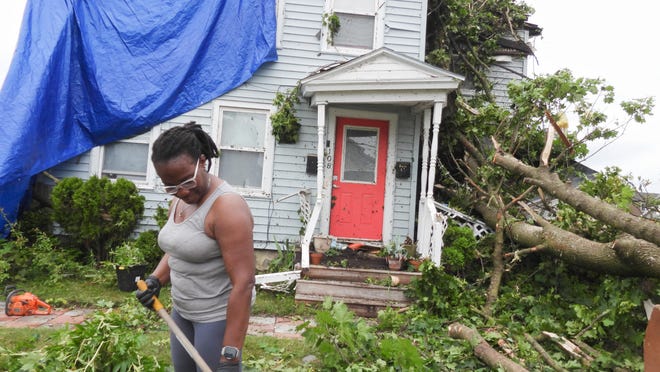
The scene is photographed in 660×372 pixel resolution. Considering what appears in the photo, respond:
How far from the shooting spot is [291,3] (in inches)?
322

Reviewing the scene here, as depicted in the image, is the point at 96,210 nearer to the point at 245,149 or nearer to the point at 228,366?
the point at 245,149

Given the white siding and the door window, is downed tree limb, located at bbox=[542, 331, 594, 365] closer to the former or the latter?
the white siding

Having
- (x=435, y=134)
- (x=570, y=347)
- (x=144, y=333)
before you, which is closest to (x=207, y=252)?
(x=144, y=333)

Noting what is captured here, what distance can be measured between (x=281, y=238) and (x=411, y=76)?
11.6 ft

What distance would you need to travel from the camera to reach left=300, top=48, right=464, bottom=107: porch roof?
284 inches

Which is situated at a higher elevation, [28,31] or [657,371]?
[28,31]

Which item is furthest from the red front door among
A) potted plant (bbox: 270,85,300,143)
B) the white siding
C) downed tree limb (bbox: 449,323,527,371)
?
downed tree limb (bbox: 449,323,527,371)

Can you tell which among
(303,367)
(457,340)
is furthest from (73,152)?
(457,340)

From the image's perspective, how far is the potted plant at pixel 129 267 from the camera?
6270 mm

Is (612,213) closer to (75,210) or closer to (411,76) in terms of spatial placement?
(411,76)

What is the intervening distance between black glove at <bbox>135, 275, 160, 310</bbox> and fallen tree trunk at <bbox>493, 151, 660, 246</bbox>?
15.8 feet

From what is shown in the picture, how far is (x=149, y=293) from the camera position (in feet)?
7.94

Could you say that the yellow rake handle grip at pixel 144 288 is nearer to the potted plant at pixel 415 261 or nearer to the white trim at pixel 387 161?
the potted plant at pixel 415 261

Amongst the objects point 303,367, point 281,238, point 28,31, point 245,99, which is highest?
point 28,31
